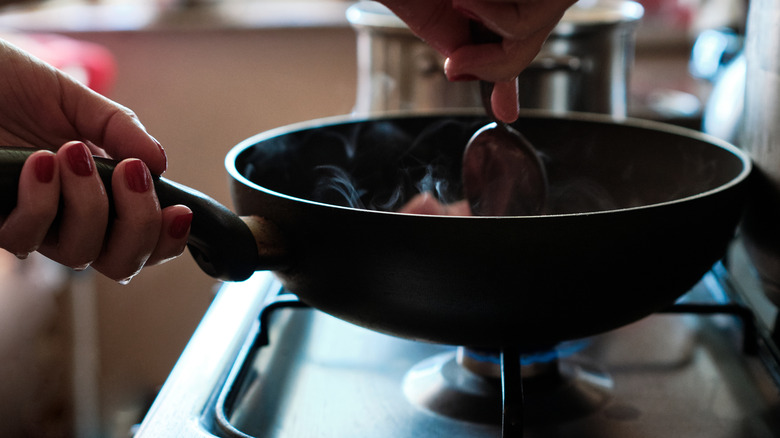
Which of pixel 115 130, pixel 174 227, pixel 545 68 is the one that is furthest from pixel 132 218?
pixel 545 68

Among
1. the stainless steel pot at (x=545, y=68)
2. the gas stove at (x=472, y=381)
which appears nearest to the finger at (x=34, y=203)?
the gas stove at (x=472, y=381)

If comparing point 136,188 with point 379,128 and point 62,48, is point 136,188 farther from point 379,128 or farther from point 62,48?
point 62,48

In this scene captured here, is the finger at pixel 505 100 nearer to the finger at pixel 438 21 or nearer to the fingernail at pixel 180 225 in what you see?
the finger at pixel 438 21

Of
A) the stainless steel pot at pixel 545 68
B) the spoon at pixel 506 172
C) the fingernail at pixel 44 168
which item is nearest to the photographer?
the fingernail at pixel 44 168

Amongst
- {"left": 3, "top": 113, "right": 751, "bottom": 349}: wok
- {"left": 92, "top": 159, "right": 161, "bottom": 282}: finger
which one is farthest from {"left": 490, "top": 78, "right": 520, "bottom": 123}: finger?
{"left": 92, "top": 159, "right": 161, "bottom": 282}: finger

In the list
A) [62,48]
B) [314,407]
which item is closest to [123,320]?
[62,48]

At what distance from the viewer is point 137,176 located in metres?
0.46

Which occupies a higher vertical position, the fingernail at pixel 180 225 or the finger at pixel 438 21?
the finger at pixel 438 21

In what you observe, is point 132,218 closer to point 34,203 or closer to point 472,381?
point 34,203

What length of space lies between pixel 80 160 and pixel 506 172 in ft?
1.10

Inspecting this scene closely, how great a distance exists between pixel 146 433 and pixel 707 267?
38 cm

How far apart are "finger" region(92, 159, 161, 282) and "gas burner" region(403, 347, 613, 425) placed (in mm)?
227

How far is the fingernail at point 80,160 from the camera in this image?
1.43 feet

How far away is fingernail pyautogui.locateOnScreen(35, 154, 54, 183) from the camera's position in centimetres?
42
